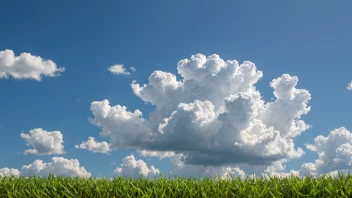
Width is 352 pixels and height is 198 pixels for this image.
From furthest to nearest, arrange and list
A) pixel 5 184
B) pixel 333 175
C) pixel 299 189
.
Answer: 1. pixel 333 175
2. pixel 5 184
3. pixel 299 189

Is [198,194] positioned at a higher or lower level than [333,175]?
lower

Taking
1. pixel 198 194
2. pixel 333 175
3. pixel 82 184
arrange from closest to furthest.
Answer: pixel 198 194 < pixel 82 184 < pixel 333 175

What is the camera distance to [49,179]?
9773 mm

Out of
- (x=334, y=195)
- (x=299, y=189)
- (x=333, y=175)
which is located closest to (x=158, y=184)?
(x=299, y=189)

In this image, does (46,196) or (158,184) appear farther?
(158,184)

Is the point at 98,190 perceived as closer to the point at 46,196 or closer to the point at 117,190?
the point at 117,190

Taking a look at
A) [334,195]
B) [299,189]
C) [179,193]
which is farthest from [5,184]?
[334,195]

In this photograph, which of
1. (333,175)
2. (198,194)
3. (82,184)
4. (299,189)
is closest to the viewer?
(198,194)

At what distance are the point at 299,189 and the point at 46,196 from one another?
4490mm

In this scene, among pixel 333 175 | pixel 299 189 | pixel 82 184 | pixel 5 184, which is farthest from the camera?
pixel 333 175

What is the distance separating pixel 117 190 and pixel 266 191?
2581 millimetres

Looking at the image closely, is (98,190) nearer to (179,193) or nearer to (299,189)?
(179,193)

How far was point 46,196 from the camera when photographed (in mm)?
7301

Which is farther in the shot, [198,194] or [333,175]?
[333,175]
